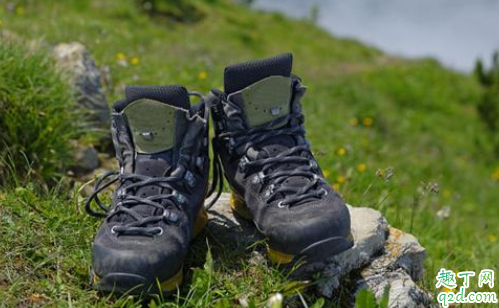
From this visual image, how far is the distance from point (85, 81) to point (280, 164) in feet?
7.88

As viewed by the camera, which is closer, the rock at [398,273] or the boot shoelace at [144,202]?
the boot shoelace at [144,202]

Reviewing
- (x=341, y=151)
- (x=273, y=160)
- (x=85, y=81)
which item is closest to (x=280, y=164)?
(x=273, y=160)

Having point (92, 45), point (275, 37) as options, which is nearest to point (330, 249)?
point (92, 45)

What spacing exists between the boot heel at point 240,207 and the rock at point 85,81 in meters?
1.70

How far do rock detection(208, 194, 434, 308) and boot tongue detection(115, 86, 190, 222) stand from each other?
49 centimetres

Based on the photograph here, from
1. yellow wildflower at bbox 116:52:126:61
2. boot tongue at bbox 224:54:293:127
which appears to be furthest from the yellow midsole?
yellow wildflower at bbox 116:52:126:61

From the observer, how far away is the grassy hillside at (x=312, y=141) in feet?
8.23

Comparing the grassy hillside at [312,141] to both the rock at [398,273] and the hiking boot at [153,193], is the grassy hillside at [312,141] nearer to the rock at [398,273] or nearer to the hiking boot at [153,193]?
the hiking boot at [153,193]

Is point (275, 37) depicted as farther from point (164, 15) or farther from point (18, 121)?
point (18, 121)

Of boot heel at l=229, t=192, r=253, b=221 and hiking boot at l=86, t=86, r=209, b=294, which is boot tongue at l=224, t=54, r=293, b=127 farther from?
boot heel at l=229, t=192, r=253, b=221

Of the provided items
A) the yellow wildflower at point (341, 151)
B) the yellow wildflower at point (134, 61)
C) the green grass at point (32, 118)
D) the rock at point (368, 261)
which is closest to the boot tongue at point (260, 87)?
the rock at point (368, 261)

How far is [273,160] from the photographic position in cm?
273

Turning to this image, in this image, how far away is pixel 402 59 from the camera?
70.2 ft

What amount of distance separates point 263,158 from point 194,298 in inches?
29.4
